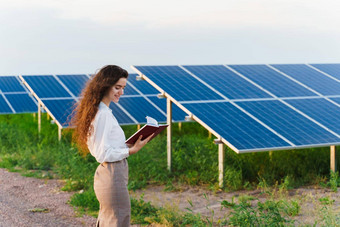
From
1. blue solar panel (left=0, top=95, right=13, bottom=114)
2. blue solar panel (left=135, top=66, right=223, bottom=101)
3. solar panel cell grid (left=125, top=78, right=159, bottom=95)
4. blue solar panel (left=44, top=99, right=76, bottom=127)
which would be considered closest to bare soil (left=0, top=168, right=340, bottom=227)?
blue solar panel (left=135, top=66, right=223, bottom=101)

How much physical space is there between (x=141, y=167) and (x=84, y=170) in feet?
3.99

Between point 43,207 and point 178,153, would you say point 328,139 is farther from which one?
point 43,207

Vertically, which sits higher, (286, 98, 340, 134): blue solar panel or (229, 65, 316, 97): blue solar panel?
(229, 65, 316, 97): blue solar panel

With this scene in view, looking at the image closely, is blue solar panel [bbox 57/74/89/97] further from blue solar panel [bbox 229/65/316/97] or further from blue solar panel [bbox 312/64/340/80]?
blue solar panel [bbox 312/64/340/80]

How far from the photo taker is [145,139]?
198 inches

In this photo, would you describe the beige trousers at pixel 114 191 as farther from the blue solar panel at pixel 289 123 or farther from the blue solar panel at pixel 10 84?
the blue solar panel at pixel 10 84

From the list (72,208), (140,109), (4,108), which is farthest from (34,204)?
(4,108)

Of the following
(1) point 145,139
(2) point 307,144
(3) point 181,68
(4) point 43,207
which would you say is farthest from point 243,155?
(1) point 145,139

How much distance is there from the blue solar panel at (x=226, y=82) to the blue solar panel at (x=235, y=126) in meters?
0.79

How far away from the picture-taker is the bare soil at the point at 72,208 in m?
7.83

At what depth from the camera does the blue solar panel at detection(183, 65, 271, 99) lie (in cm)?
1138

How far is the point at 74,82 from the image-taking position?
56.5 feet

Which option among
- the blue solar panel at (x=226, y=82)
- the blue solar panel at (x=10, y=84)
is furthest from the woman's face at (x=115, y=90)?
the blue solar panel at (x=10, y=84)

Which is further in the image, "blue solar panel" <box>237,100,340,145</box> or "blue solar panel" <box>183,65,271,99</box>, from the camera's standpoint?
"blue solar panel" <box>183,65,271,99</box>
